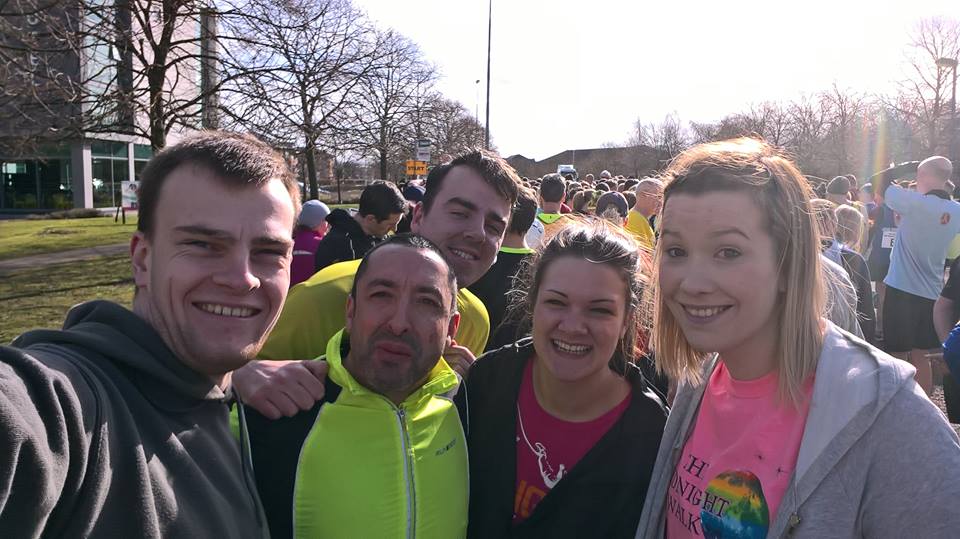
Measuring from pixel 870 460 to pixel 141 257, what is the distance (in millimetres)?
1937

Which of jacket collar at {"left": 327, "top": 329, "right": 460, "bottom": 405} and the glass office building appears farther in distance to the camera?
the glass office building

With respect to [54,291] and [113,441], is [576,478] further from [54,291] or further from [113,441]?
[54,291]

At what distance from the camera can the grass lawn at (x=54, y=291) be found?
857 cm

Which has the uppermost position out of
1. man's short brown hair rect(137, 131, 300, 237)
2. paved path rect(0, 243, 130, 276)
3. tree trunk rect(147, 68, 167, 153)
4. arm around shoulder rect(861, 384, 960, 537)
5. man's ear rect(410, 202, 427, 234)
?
tree trunk rect(147, 68, 167, 153)

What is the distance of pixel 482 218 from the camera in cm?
336

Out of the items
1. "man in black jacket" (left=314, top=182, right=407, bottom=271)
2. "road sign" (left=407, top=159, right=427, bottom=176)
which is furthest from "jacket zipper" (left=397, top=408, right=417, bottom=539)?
"road sign" (left=407, top=159, right=427, bottom=176)

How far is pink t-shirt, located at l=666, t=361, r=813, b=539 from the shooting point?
1.73m

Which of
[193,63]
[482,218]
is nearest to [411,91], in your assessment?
[193,63]

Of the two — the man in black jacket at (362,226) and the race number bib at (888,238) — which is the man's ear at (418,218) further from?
the race number bib at (888,238)

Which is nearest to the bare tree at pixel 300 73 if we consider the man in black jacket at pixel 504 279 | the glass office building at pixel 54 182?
the man in black jacket at pixel 504 279

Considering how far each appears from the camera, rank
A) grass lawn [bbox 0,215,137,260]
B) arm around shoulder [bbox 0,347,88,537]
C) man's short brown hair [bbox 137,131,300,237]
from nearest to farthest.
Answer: arm around shoulder [bbox 0,347,88,537]
man's short brown hair [bbox 137,131,300,237]
grass lawn [bbox 0,215,137,260]

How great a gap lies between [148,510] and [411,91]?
73.1ft

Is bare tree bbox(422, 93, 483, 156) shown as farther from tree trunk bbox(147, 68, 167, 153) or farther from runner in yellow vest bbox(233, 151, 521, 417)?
runner in yellow vest bbox(233, 151, 521, 417)

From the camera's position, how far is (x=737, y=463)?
1820 millimetres
